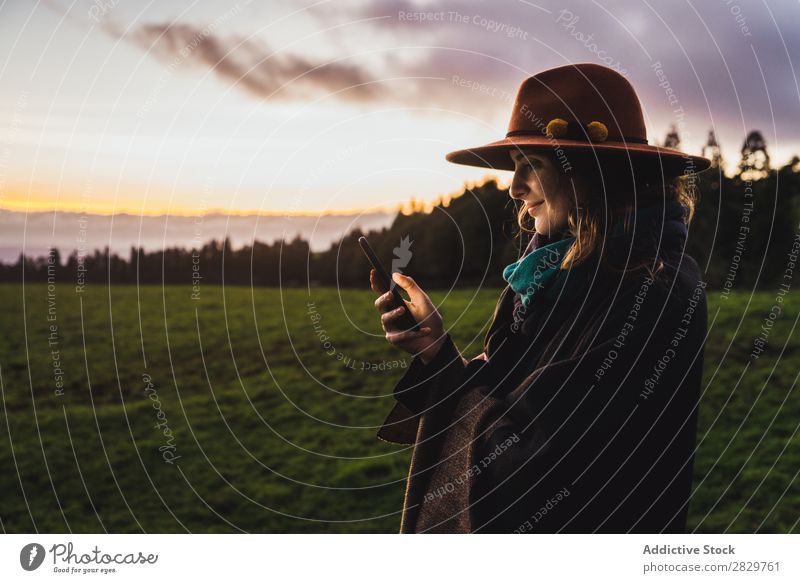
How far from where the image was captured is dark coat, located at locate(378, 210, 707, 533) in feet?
7.27

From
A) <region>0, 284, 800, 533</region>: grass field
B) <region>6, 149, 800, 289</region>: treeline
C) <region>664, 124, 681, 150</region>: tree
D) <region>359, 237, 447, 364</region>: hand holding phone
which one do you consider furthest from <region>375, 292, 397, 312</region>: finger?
<region>664, 124, 681, 150</region>: tree

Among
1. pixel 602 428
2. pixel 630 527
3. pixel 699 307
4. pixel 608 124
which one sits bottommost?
pixel 630 527

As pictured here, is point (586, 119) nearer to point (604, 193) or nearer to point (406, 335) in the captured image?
point (604, 193)

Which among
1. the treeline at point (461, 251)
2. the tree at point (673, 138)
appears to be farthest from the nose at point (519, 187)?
the tree at point (673, 138)

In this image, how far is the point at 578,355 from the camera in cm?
225

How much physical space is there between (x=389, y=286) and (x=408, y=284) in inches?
3.5

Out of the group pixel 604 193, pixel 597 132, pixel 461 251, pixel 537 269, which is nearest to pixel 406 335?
pixel 537 269

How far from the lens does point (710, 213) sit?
11.3m

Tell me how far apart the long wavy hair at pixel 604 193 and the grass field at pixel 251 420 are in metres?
3.92

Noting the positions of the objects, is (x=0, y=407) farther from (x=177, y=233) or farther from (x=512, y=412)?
(x=512, y=412)

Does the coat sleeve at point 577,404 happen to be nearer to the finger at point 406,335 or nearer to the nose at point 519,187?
the finger at point 406,335

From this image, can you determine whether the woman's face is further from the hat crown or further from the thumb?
the thumb
